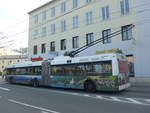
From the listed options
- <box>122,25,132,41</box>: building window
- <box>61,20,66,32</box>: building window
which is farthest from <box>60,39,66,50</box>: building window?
<box>122,25,132,41</box>: building window

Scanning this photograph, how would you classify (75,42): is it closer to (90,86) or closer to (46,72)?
(46,72)

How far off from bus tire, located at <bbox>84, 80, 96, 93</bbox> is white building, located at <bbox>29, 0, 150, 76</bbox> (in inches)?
375

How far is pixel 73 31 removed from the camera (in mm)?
30531

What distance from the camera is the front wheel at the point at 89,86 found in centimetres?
1438

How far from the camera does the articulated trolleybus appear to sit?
1327 centimetres

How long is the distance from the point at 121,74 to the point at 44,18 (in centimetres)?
2659

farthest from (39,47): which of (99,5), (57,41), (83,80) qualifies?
(83,80)

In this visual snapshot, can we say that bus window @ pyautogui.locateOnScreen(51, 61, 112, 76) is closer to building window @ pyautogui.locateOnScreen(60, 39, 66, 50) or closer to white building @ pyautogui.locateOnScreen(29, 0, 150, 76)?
white building @ pyautogui.locateOnScreen(29, 0, 150, 76)

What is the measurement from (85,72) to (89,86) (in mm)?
1120

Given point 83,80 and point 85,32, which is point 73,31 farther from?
point 83,80

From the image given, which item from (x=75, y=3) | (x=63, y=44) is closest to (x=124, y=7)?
(x=75, y=3)

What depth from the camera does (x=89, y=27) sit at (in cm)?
2819

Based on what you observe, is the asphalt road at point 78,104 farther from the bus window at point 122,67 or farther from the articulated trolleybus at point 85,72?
the bus window at point 122,67

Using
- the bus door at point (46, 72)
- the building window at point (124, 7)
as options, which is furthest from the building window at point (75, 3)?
the bus door at point (46, 72)
